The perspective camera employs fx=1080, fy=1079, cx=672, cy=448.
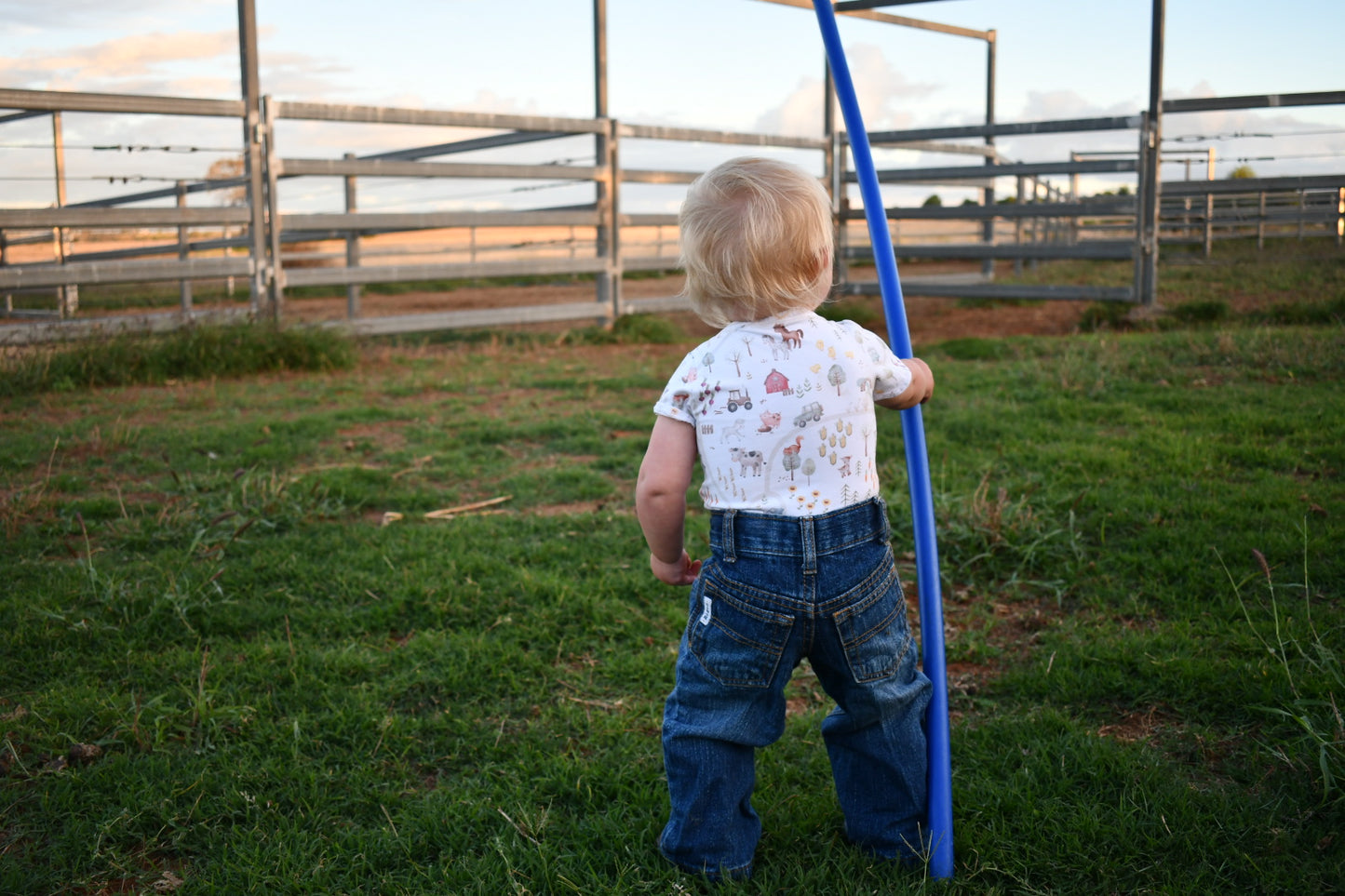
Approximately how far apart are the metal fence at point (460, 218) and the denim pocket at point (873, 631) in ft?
19.5

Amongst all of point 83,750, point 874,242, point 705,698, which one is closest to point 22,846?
point 83,750

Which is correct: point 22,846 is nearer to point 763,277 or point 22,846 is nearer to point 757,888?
point 757,888

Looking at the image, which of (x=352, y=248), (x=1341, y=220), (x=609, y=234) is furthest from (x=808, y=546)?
(x=1341, y=220)

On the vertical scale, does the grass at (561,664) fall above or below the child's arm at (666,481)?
below

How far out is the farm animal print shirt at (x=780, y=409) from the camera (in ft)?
5.30

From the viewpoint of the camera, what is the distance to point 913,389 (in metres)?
1.72

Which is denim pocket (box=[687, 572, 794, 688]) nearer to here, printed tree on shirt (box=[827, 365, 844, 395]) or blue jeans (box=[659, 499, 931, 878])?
blue jeans (box=[659, 499, 931, 878])

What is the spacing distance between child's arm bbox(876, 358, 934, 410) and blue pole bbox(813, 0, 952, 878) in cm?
3

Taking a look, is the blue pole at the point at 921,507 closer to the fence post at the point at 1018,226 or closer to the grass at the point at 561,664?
the grass at the point at 561,664

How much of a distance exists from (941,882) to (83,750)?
65.8 inches

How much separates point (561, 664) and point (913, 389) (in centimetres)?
127

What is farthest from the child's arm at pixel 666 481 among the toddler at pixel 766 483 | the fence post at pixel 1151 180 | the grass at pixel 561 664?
the fence post at pixel 1151 180

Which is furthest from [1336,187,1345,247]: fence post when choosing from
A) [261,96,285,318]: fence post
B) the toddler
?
the toddler

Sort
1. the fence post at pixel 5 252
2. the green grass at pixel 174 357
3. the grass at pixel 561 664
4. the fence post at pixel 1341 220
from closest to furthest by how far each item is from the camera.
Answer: the grass at pixel 561 664
the green grass at pixel 174 357
the fence post at pixel 5 252
the fence post at pixel 1341 220
